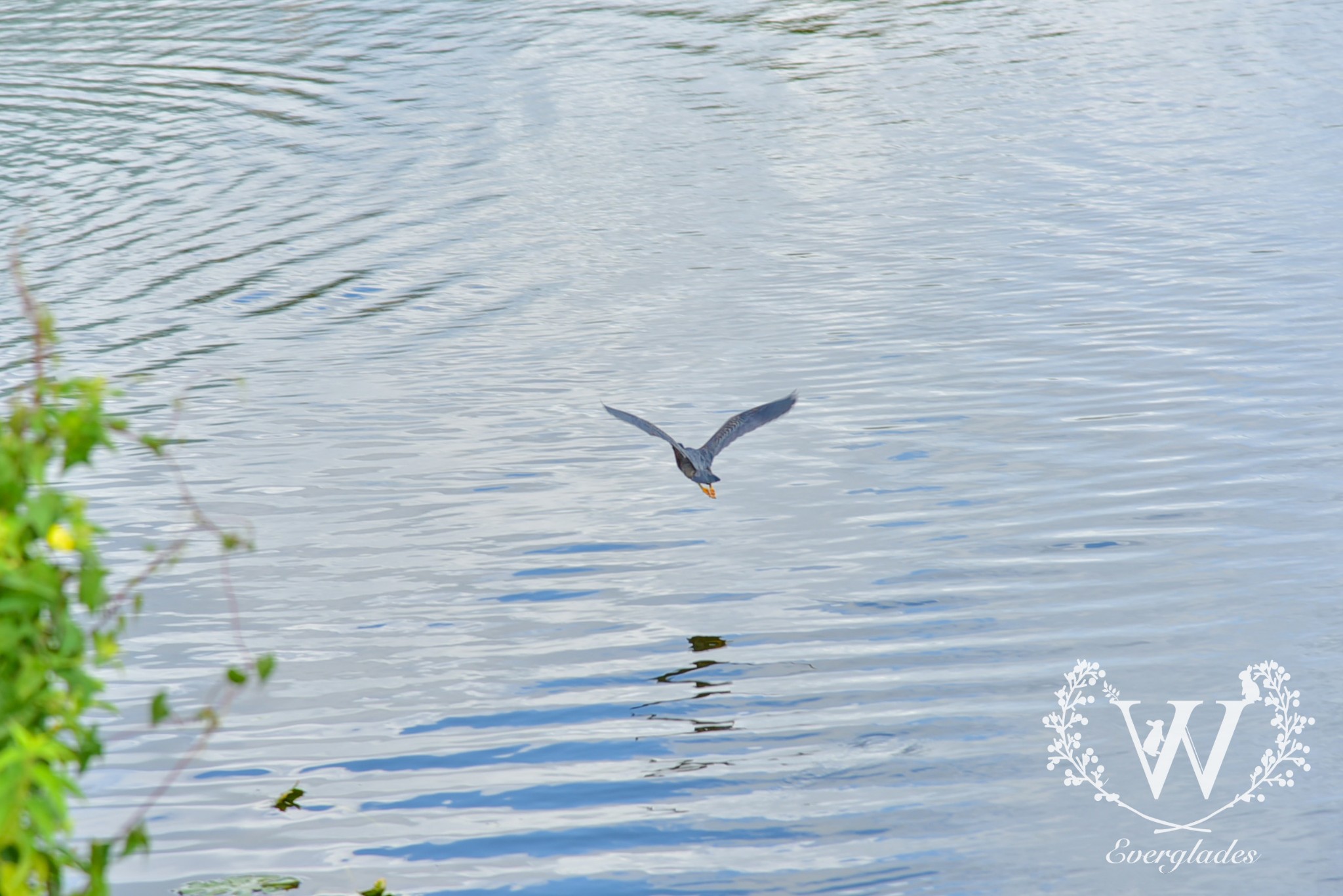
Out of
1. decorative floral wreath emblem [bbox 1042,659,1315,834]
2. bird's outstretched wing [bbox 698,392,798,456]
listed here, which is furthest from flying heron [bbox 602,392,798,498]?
decorative floral wreath emblem [bbox 1042,659,1315,834]

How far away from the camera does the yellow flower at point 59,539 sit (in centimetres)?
261

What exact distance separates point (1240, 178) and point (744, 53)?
9.98m

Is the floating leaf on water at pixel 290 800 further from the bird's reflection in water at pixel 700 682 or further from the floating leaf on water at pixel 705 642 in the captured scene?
the floating leaf on water at pixel 705 642

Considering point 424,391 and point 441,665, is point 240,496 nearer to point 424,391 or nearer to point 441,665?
point 424,391

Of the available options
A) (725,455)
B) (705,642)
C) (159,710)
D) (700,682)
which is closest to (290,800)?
(700,682)

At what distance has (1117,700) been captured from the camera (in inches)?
248

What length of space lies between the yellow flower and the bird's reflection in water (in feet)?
12.9

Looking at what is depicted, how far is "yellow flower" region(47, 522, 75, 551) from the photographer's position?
2.61 m

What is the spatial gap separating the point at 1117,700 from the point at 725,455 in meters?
4.02

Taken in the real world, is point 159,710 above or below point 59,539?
below

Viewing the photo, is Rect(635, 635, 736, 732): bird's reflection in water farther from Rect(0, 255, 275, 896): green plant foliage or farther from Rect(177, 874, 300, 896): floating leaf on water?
Rect(0, 255, 275, 896): green plant foliage

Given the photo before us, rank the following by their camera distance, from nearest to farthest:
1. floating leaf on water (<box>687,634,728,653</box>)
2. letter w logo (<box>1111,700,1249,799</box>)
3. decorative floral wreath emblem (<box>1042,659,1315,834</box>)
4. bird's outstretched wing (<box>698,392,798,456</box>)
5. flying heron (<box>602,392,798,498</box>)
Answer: decorative floral wreath emblem (<box>1042,659,1315,834</box>) → letter w logo (<box>1111,700,1249,799</box>) → floating leaf on water (<box>687,634,728,653</box>) → flying heron (<box>602,392,798,498</box>) → bird's outstretched wing (<box>698,392,798,456</box>)

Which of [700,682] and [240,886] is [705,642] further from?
[240,886]

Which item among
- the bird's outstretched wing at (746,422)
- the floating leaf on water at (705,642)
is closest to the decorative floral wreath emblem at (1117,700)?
the floating leaf on water at (705,642)
